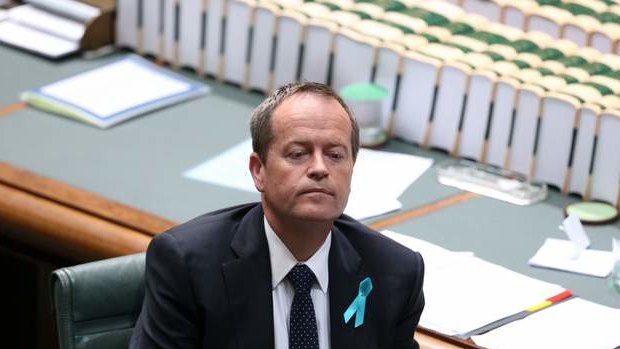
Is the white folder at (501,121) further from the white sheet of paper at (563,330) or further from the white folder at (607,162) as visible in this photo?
the white sheet of paper at (563,330)

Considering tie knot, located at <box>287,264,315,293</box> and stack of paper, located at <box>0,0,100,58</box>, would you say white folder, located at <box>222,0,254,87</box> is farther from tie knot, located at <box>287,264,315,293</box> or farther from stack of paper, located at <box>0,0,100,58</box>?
tie knot, located at <box>287,264,315,293</box>

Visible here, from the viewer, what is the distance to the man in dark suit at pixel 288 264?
235cm

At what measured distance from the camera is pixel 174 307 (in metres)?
2.41

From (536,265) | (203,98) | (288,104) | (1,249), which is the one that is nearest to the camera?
(288,104)

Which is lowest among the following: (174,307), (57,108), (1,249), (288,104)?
(1,249)

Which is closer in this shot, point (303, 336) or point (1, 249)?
point (303, 336)

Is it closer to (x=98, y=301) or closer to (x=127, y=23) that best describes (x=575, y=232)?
(x=98, y=301)

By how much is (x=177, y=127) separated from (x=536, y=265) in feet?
3.34

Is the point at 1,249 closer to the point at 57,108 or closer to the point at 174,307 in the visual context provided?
the point at 57,108

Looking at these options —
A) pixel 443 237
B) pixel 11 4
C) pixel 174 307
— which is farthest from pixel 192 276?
pixel 11 4

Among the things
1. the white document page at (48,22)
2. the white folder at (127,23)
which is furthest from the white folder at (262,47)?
the white document page at (48,22)

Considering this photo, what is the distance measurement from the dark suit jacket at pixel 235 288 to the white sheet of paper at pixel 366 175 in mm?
794

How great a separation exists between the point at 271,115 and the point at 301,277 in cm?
27

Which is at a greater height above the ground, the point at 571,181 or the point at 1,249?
the point at 571,181
